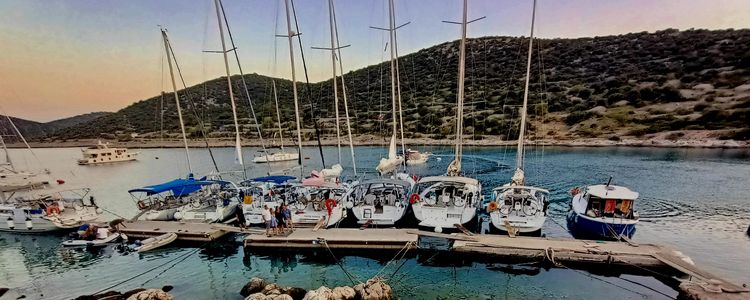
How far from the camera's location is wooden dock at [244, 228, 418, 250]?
1902 centimetres

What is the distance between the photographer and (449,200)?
2280cm

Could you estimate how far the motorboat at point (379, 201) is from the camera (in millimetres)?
21438

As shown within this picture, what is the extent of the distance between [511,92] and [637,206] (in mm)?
70525

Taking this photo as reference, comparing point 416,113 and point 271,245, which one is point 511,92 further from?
Result: point 271,245

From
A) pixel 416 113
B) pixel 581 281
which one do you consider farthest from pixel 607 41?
pixel 581 281

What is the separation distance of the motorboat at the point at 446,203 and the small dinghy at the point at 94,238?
58.1ft

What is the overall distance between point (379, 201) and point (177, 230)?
12314 mm

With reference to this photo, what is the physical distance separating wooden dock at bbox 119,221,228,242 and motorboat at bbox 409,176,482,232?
1211 centimetres

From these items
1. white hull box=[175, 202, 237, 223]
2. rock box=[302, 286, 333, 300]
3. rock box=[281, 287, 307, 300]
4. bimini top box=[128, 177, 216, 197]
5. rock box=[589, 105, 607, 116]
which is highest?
rock box=[589, 105, 607, 116]

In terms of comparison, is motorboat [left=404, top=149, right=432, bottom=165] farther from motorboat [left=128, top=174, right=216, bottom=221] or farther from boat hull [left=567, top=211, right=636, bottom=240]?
boat hull [left=567, top=211, right=636, bottom=240]

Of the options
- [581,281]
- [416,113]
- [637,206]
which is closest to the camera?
[581,281]

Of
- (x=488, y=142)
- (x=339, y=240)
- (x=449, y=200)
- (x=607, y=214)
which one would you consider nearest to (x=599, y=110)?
(x=488, y=142)

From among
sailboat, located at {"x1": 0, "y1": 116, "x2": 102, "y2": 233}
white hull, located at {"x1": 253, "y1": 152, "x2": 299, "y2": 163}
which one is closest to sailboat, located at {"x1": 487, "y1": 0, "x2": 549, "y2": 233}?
sailboat, located at {"x1": 0, "y1": 116, "x2": 102, "y2": 233}

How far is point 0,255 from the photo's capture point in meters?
21.3
